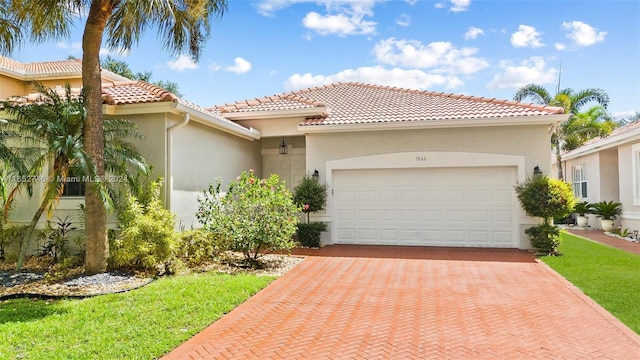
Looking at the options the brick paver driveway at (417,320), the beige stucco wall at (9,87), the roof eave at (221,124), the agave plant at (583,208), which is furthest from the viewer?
the agave plant at (583,208)

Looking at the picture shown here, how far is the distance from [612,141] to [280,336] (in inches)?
723

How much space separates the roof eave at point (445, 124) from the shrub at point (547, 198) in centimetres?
185

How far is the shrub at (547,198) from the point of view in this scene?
1166 centimetres

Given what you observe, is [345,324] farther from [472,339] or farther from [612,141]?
[612,141]

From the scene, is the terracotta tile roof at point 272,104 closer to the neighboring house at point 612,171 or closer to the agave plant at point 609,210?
the neighboring house at point 612,171

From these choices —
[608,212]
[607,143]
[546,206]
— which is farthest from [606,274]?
[607,143]

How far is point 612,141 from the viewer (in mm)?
17391

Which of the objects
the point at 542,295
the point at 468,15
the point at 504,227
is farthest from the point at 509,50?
the point at 542,295

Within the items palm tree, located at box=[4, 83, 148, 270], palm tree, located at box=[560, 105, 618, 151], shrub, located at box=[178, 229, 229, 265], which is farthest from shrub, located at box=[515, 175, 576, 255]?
palm tree, located at box=[560, 105, 618, 151]

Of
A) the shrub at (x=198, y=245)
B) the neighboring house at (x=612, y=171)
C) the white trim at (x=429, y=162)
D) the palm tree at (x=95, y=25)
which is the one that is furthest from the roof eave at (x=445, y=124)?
the neighboring house at (x=612, y=171)

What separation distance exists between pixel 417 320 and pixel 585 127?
26.6m

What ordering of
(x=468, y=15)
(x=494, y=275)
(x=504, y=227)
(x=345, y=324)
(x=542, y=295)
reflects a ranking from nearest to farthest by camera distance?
(x=345, y=324) < (x=542, y=295) < (x=494, y=275) < (x=504, y=227) < (x=468, y=15)

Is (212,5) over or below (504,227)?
over

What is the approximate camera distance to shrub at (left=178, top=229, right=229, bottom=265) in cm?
1025
